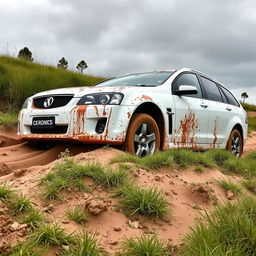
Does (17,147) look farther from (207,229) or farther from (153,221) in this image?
(207,229)

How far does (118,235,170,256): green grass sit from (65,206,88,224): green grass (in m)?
0.41

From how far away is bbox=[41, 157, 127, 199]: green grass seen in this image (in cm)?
287

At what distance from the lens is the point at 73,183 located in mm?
2916

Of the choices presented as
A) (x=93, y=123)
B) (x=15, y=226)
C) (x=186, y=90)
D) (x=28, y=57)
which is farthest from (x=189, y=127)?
(x=28, y=57)

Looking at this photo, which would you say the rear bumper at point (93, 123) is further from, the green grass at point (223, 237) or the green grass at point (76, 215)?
the green grass at point (223, 237)

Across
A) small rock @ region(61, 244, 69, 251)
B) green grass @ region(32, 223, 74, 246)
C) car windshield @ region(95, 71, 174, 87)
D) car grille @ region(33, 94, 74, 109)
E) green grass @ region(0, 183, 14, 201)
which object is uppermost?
car windshield @ region(95, 71, 174, 87)

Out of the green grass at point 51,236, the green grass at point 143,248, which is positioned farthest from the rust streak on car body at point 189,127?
the green grass at point 51,236

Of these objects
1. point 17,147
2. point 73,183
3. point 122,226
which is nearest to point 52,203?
point 73,183

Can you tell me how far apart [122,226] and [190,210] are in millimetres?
741

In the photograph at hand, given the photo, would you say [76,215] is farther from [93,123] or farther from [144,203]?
[93,123]

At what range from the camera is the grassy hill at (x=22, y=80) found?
29.2 feet

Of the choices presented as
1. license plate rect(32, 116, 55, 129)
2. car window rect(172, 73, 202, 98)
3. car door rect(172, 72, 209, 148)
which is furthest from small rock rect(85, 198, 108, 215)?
car window rect(172, 73, 202, 98)

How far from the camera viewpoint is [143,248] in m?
2.05

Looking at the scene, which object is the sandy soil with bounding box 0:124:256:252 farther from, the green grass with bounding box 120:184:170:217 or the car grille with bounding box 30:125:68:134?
the car grille with bounding box 30:125:68:134
